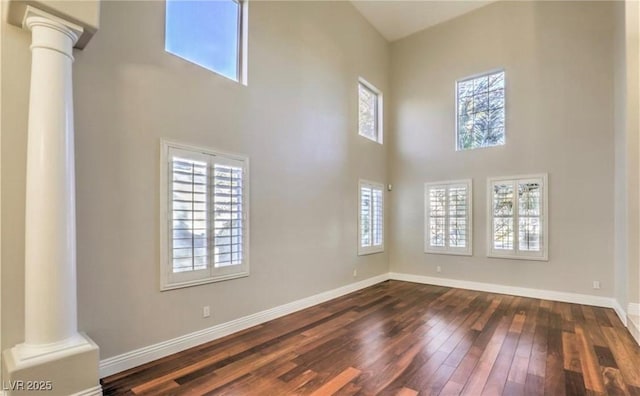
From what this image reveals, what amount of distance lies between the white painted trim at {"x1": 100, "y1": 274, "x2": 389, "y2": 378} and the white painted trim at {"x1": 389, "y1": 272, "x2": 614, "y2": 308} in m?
2.45

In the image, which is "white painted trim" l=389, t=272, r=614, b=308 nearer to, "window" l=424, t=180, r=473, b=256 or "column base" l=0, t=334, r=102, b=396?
"window" l=424, t=180, r=473, b=256

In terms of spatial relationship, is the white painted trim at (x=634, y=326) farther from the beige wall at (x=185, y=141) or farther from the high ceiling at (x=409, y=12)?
the high ceiling at (x=409, y=12)

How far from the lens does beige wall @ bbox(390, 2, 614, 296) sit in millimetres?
5035

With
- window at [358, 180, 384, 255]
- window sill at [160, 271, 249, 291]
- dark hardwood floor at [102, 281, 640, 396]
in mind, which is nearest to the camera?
dark hardwood floor at [102, 281, 640, 396]

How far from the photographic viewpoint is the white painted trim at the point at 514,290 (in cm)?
496

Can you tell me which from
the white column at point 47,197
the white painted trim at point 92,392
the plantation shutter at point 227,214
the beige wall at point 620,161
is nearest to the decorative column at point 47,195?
the white column at point 47,197

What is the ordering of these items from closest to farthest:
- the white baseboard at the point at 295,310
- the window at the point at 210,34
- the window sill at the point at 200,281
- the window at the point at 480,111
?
1. the white baseboard at the point at 295,310
2. the window sill at the point at 200,281
3. the window at the point at 210,34
4. the window at the point at 480,111

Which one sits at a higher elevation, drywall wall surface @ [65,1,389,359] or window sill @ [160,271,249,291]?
drywall wall surface @ [65,1,389,359]

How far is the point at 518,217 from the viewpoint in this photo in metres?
5.59

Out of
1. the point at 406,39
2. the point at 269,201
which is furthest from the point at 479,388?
the point at 406,39

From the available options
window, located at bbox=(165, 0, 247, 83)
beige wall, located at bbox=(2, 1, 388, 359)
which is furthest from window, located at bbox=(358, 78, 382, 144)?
window, located at bbox=(165, 0, 247, 83)

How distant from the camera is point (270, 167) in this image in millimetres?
4188

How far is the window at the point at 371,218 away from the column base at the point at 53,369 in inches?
175

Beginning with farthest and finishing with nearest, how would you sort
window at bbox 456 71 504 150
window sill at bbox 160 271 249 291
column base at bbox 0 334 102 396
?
1. window at bbox 456 71 504 150
2. window sill at bbox 160 271 249 291
3. column base at bbox 0 334 102 396
